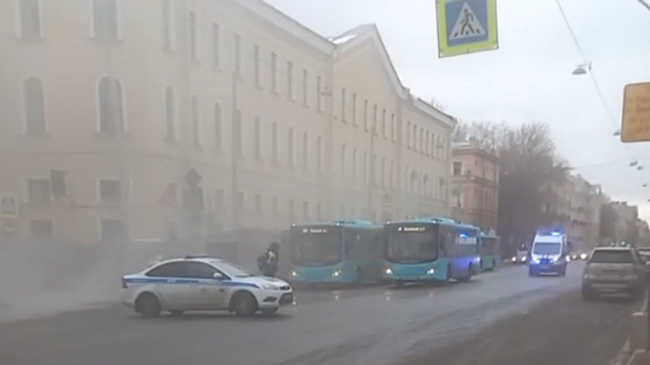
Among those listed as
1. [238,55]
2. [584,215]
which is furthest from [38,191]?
[584,215]

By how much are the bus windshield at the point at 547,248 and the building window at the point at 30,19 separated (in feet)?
105

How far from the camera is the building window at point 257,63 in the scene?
→ 42719 mm

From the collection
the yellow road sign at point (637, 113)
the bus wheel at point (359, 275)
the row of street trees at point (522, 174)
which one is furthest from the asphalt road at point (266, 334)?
the row of street trees at point (522, 174)

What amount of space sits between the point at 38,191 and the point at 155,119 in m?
5.54

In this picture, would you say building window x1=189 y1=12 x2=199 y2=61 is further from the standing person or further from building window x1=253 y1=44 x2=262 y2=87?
the standing person

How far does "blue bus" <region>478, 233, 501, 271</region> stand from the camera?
5491 cm

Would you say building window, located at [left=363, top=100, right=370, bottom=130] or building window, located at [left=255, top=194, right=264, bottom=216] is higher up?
building window, located at [left=363, top=100, right=370, bottom=130]

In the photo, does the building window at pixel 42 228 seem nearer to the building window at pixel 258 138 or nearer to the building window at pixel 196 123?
the building window at pixel 196 123

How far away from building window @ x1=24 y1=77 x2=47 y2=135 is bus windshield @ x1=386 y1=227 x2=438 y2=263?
15.4 m

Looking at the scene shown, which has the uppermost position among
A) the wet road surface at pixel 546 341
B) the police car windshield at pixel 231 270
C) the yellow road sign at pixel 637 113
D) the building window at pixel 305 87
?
the building window at pixel 305 87

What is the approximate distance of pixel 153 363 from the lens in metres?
13.0

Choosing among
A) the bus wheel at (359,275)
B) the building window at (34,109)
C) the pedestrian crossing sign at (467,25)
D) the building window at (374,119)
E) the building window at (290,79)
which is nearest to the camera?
the pedestrian crossing sign at (467,25)

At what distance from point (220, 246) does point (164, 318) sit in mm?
17680

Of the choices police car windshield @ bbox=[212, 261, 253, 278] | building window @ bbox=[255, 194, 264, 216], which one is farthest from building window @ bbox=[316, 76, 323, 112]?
police car windshield @ bbox=[212, 261, 253, 278]
